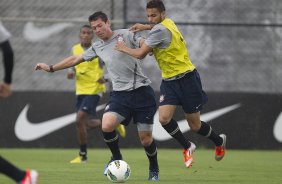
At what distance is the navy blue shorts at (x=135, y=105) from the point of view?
10.6 m

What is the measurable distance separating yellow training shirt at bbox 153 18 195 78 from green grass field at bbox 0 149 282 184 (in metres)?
1.45

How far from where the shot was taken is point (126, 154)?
16047 millimetres

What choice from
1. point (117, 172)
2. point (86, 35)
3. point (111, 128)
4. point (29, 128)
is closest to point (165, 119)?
point (111, 128)

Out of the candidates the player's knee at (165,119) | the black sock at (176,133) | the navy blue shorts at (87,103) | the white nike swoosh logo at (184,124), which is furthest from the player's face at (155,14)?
the white nike swoosh logo at (184,124)

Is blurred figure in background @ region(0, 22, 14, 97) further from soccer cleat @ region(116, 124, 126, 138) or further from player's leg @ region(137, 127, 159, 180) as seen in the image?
soccer cleat @ region(116, 124, 126, 138)

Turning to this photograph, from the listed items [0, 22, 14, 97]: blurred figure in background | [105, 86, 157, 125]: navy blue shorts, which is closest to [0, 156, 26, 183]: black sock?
[0, 22, 14, 97]: blurred figure in background

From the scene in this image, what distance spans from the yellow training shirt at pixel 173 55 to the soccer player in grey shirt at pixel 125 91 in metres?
0.56

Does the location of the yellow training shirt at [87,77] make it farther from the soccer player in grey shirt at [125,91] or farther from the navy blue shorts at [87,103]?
the soccer player in grey shirt at [125,91]

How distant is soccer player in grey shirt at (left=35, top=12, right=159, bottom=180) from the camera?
34.9 ft

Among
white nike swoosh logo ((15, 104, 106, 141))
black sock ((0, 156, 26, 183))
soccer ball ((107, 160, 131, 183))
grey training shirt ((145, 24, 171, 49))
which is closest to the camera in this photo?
Answer: black sock ((0, 156, 26, 183))

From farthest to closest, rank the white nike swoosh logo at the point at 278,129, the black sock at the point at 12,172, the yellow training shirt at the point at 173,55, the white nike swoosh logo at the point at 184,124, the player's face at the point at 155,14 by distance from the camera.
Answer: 1. the white nike swoosh logo at the point at 278,129
2. the white nike swoosh logo at the point at 184,124
3. the yellow training shirt at the point at 173,55
4. the player's face at the point at 155,14
5. the black sock at the point at 12,172

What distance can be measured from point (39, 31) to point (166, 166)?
7439mm

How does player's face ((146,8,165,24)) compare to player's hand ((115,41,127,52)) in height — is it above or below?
above

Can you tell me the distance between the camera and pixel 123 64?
35.1ft
